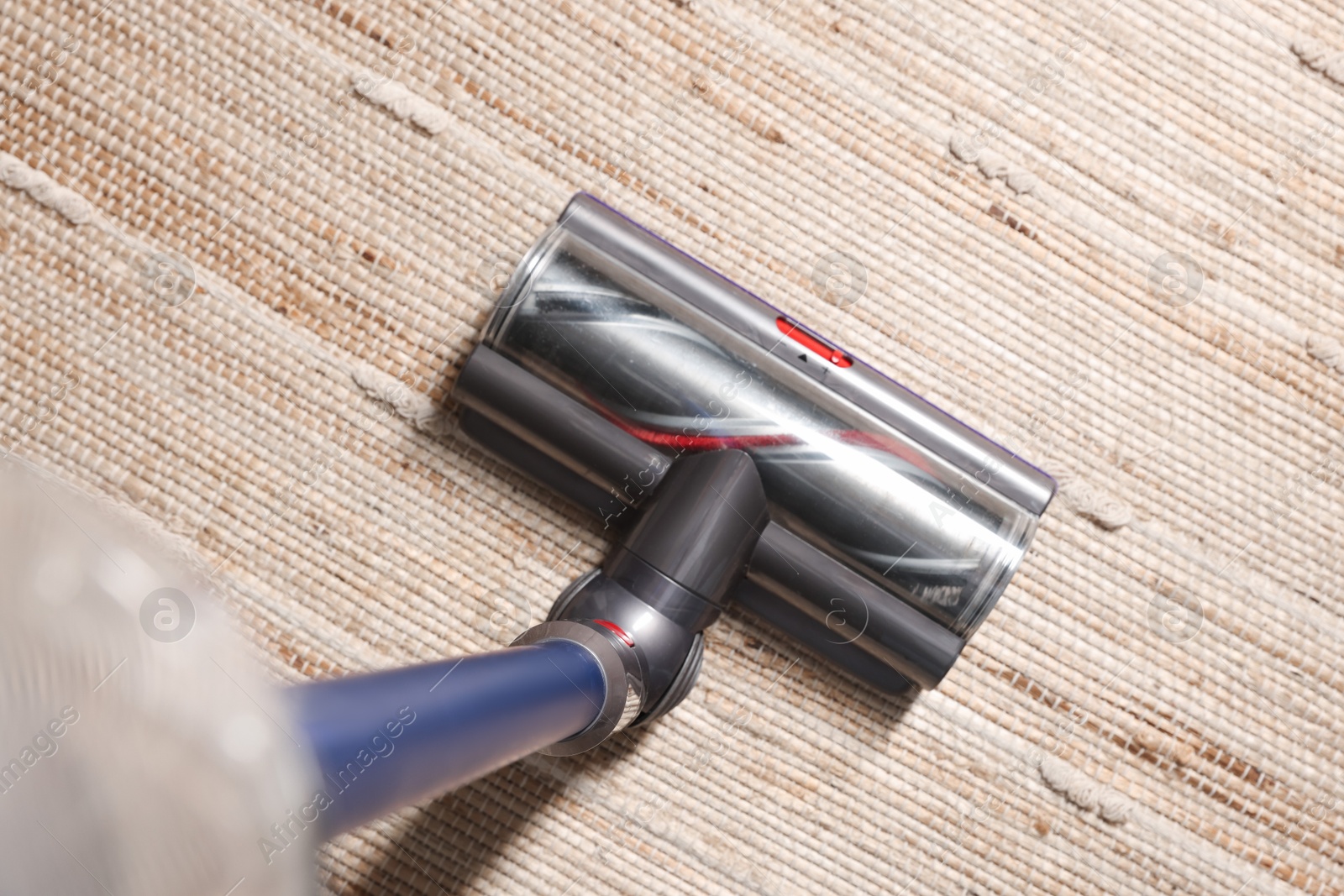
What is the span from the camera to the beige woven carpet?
0.80 metres

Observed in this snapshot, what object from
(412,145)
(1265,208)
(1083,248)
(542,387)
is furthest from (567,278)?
(1265,208)

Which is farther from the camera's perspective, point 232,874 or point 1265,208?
point 1265,208

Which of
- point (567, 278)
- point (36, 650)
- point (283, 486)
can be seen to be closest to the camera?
point (36, 650)

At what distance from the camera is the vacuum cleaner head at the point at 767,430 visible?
0.70 m

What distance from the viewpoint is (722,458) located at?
0.69 metres

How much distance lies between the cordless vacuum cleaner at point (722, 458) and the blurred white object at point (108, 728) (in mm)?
465

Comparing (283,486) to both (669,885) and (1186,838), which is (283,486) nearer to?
(669,885)

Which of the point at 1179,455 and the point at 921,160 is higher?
the point at 921,160

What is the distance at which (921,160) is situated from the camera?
0.82 metres

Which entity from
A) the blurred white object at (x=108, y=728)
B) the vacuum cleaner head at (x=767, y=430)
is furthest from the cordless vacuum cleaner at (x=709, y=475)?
the blurred white object at (x=108, y=728)

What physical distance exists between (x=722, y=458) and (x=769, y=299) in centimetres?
18

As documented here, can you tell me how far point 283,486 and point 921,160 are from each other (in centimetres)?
61

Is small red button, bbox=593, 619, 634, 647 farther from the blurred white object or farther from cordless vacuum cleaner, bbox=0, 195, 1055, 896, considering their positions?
the blurred white object

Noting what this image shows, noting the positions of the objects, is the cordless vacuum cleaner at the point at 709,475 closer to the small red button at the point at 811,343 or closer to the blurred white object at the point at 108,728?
the small red button at the point at 811,343
